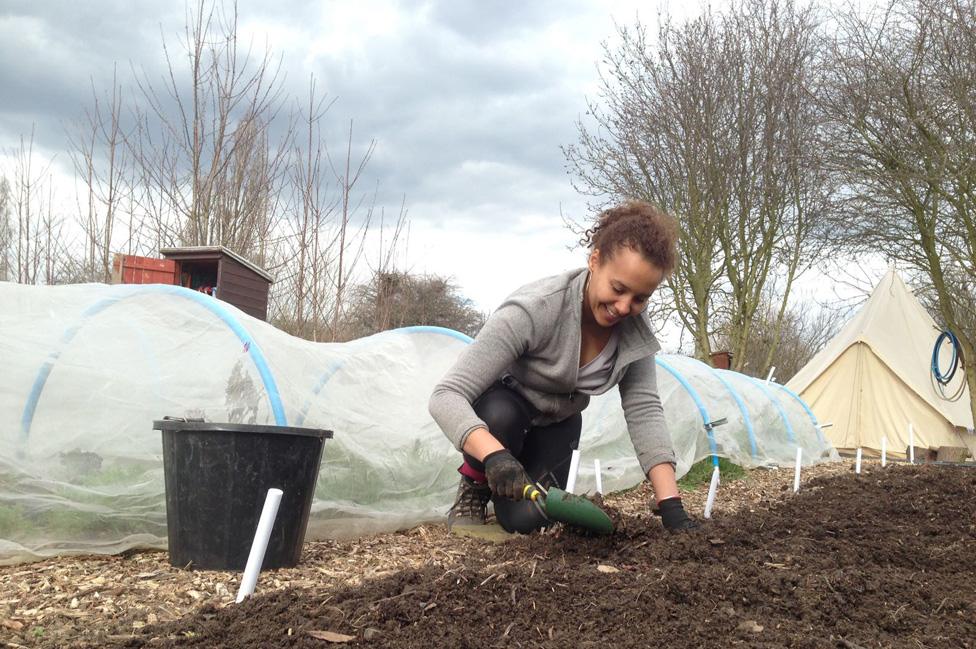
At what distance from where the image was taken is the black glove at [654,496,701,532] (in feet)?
8.40

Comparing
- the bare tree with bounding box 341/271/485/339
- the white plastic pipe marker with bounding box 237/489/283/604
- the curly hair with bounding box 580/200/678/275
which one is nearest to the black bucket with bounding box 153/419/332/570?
the white plastic pipe marker with bounding box 237/489/283/604

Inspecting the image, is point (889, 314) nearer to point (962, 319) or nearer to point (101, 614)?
point (962, 319)

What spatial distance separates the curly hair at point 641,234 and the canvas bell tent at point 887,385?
969 centimetres

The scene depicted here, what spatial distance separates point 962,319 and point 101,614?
35.0ft

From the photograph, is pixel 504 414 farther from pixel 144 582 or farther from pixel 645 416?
pixel 144 582

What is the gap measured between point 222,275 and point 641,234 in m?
4.45

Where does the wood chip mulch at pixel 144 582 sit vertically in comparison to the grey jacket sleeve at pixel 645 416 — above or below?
below

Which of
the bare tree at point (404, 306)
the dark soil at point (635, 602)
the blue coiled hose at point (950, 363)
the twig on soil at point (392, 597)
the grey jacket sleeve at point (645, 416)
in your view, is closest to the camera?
the dark soil at point (635, 602)

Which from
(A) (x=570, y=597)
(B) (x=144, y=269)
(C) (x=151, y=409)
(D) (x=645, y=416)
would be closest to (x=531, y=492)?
(A) (x=570, y=597)

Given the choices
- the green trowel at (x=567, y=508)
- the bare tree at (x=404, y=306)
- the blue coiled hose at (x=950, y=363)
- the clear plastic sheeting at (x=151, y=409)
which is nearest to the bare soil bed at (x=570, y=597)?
the green trowel at (x=567, y=508)

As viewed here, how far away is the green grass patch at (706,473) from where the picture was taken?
243 inches

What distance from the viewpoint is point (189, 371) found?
309 centimetres

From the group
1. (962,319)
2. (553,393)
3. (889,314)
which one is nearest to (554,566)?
(553,393)

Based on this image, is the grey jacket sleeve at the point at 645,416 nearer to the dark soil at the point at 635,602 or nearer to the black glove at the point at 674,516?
the black glove at the point at 674,516
